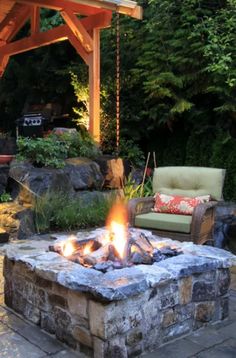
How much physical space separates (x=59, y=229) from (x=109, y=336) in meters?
3.14

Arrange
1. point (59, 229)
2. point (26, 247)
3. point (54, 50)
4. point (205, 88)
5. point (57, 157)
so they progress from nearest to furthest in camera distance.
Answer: point (26, 247)
point (59, 229)
point (57, 157)
point (205, 88)
point (54, 50)

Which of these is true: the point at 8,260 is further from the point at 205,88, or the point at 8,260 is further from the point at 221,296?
the point at 205,88

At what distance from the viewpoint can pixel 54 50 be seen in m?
10.7

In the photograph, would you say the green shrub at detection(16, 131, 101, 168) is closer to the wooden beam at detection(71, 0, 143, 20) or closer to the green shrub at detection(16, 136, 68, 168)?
the green shrub at detection(16, 136, 68, 168)

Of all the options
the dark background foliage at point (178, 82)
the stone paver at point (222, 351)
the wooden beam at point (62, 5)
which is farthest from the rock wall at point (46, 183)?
the stone paver at point (222, 351)

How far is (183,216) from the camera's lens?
173 inches

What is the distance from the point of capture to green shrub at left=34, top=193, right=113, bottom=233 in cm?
523

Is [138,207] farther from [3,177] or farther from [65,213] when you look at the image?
[3,177]

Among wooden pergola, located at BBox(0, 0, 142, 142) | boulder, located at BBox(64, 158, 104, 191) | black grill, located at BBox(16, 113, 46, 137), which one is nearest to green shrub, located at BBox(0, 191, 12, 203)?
boulder, located at BBox(64, 158, 104, 191)

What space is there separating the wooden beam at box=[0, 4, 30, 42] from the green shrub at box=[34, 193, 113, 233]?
16.9 feet

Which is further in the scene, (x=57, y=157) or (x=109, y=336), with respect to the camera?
(x=57, y=157)

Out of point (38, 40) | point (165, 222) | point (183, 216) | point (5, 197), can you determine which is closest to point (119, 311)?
point (165, 222)

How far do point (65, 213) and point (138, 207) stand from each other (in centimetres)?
117

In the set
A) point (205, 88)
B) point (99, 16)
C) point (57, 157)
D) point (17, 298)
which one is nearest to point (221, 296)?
point (17, 298)
